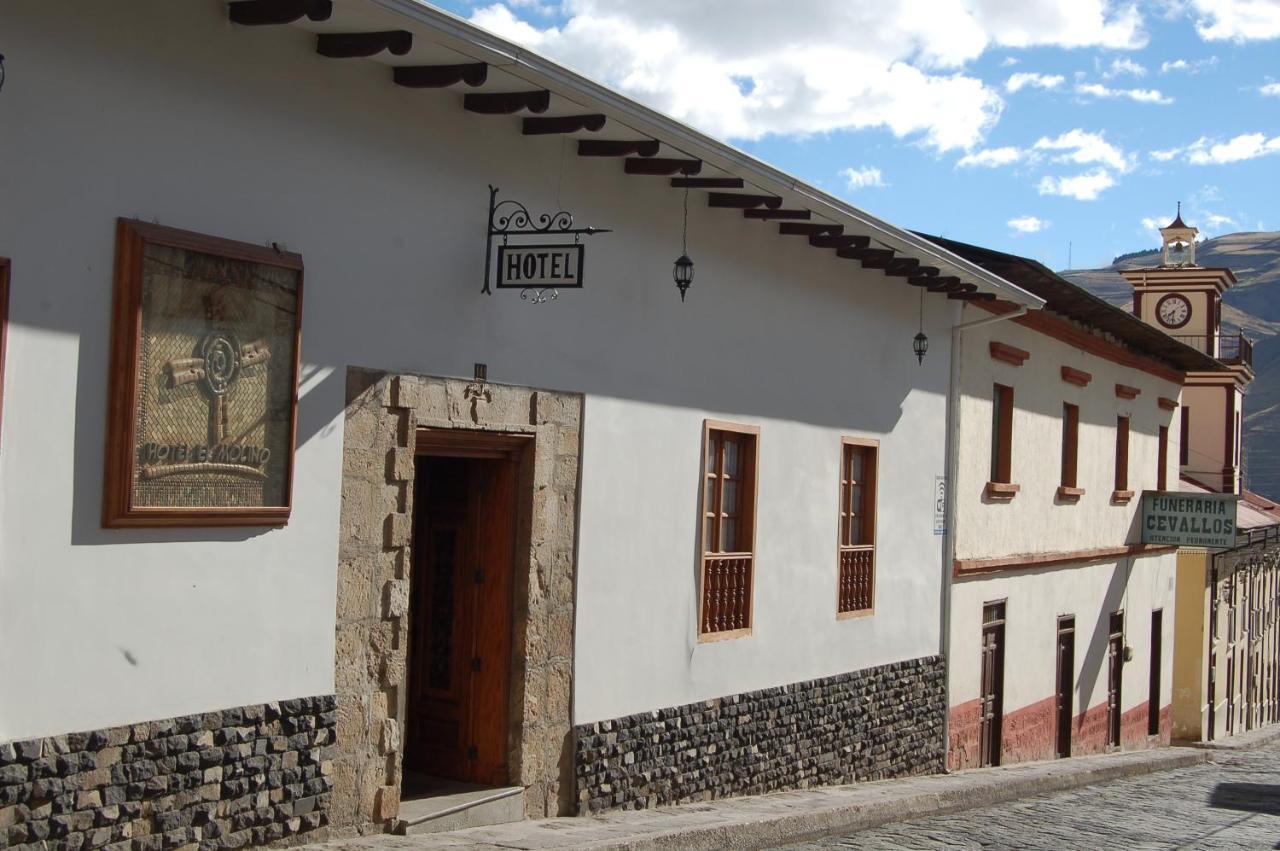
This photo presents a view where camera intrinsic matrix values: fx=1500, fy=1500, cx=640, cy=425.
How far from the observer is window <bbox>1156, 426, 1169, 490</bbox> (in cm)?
2431

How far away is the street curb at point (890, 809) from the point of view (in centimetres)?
912

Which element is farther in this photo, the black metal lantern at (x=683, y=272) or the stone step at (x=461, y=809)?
the black metal lantern at (x=683, y=272)

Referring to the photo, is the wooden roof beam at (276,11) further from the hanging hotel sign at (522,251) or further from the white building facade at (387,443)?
the hanging hotel sign at (522,251)

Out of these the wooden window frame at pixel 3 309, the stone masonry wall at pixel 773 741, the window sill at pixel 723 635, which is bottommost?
the stone masonry wall at pixel 773 741

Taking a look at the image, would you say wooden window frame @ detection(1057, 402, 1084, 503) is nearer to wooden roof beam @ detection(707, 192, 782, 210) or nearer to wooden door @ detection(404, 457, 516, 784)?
wooden roof beam @ detection(707, 192, 782, 210)

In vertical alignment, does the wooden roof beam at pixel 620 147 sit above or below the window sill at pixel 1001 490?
above

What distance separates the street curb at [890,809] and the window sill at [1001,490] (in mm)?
2958

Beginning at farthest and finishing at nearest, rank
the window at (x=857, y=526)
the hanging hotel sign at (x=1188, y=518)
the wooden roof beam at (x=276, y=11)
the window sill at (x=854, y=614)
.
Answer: the hanging hotel sign at (x=1188, y=518) → the window at (x=857, y=526) → the window sill at (x=854, y=614) → the wooden roof beam at (x=276, y=11)

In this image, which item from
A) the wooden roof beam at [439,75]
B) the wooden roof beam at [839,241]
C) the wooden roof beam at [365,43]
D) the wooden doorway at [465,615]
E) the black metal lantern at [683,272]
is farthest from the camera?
the wooden roof beam at [839,241]

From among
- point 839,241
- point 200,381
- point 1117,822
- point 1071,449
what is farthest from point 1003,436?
point 200,381

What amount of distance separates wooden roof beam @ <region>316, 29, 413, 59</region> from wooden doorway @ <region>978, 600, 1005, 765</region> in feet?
36.9

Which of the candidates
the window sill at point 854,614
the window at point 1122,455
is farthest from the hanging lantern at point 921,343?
the window at point 1122,455

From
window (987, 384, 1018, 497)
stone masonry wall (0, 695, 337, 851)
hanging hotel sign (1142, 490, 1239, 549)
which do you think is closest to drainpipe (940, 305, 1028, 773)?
window (987, 384, 1018, 497)

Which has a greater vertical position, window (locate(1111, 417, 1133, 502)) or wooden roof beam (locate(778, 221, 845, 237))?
wooden roof beam (locate(778, 221, 845, 237))
